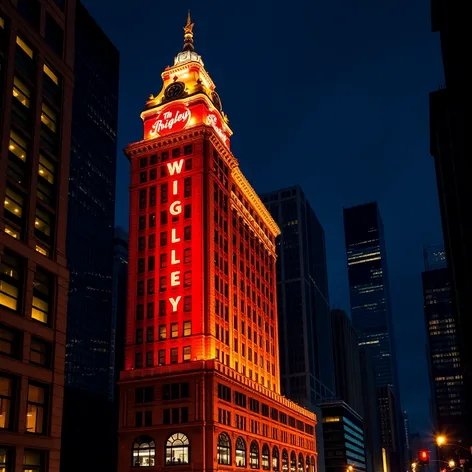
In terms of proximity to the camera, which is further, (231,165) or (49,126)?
(231,165)

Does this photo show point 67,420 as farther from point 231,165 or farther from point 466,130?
point 466,130

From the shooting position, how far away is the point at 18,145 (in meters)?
47.7

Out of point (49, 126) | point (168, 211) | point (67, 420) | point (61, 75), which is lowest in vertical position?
point (67, 420)

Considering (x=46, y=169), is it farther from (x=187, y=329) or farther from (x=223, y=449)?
(x=223, y=449)

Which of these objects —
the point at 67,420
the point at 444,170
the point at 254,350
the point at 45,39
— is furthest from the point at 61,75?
the point at 67,420

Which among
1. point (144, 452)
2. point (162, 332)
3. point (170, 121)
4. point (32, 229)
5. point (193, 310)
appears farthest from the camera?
point (170, 121)

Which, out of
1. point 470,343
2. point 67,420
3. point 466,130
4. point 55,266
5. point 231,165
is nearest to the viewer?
point 55,266

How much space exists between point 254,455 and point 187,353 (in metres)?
23.6

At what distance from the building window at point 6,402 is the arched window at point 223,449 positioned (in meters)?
55.5

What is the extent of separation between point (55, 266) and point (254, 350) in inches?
3108

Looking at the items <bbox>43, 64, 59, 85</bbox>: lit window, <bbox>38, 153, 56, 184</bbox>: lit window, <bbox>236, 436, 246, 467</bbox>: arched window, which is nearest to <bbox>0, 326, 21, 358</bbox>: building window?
<bbox>38, 153, 56, 184</bbox>: lit window

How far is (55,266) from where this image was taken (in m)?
48.5

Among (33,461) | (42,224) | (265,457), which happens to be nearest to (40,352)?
(33,461)

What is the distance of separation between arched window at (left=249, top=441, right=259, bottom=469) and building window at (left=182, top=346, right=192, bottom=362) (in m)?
20.8
